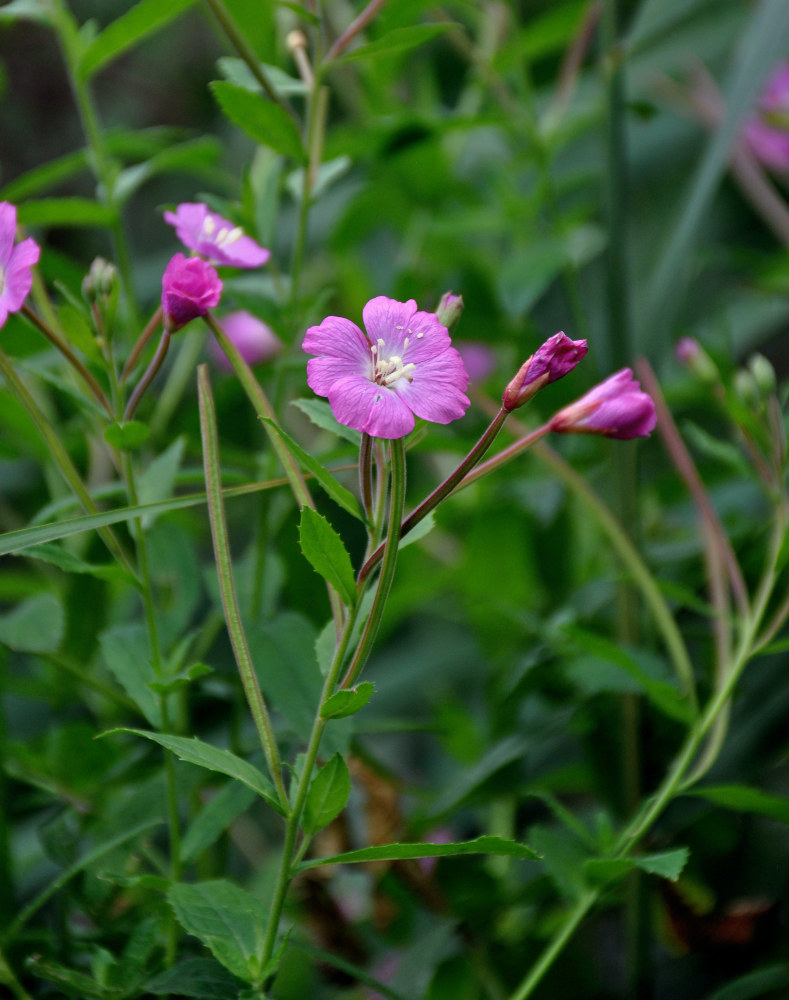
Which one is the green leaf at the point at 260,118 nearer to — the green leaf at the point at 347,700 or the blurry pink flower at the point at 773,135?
the green leaf at the point at 347,700

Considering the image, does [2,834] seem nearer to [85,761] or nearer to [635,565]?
[85,761]

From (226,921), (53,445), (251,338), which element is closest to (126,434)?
(53,445)

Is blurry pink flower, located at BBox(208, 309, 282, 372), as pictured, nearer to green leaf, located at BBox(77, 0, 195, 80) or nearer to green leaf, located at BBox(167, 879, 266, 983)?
green leaf, located at BBox(77, 0, 195, 80)

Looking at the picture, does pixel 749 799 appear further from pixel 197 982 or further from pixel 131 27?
pixel 131 27

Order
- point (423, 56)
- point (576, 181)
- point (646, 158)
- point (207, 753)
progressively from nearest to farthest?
point (207, 753), point (576, 181), point (646, 158), point (423, 56)

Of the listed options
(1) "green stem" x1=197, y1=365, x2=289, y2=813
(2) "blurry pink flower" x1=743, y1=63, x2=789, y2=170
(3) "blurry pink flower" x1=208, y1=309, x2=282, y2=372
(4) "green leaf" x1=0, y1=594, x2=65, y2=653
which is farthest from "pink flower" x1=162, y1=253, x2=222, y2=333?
(2) "blurry pink flower" x1=743, y1=63, x2=789, y2=170

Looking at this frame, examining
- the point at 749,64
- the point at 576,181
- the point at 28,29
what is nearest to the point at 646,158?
the point at 576,181

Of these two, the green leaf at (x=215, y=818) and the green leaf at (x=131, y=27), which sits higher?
the green leaf at (x=131, y=27)

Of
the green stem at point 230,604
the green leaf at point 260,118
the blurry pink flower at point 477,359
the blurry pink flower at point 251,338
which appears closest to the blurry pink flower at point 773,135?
the blurry pink flower at point 477,359
